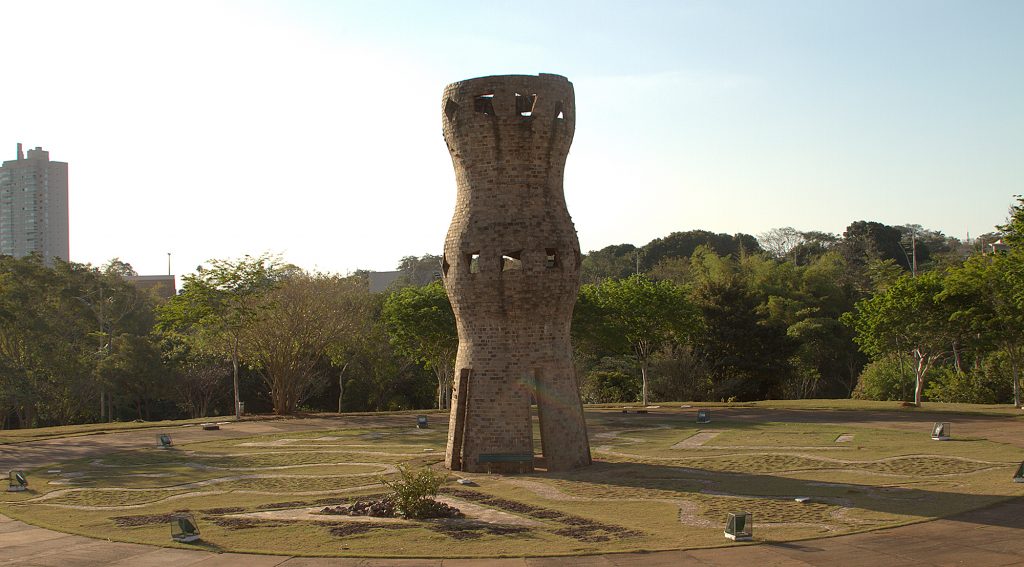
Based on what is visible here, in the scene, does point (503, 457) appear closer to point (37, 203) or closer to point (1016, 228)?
point (1016, 228)

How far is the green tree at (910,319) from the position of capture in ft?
123

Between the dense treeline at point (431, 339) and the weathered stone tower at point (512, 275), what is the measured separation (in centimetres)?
1844

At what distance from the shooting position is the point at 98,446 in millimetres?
31188

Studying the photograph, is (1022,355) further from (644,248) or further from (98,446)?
(644,248)

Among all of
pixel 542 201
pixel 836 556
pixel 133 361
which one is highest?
pixel 542 201

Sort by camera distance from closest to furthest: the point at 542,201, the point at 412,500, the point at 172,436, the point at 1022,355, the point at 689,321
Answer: the point at 412,500 < the point at 542,201 < the point at 172,436 < the point at 1022,355 < the point at 689,321

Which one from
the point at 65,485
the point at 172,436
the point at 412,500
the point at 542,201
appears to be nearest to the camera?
the point at 412,500

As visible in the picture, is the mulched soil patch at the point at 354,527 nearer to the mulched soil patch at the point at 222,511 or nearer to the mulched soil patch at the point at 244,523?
the mulched soil patch at the point at 244,523

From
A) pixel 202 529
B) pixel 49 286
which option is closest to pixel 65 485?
pixel 202 529

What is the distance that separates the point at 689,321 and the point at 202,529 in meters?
32.4

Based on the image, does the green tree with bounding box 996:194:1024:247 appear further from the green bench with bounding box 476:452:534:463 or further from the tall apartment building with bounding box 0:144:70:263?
the tall apartment building with bounding box 0:144:70:263

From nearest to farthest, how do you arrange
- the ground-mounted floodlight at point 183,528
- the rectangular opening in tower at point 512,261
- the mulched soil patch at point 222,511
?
the ground-mounted floodlight at point 183,528
the mulched soil patch at point 222,511
the rectangular opening in tower at point 512,261

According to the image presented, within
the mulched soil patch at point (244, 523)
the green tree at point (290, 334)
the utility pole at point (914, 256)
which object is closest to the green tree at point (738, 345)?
the utility pole at point (914, 256)

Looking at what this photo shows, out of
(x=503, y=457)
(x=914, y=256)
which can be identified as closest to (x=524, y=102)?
(x=503, y=457)
